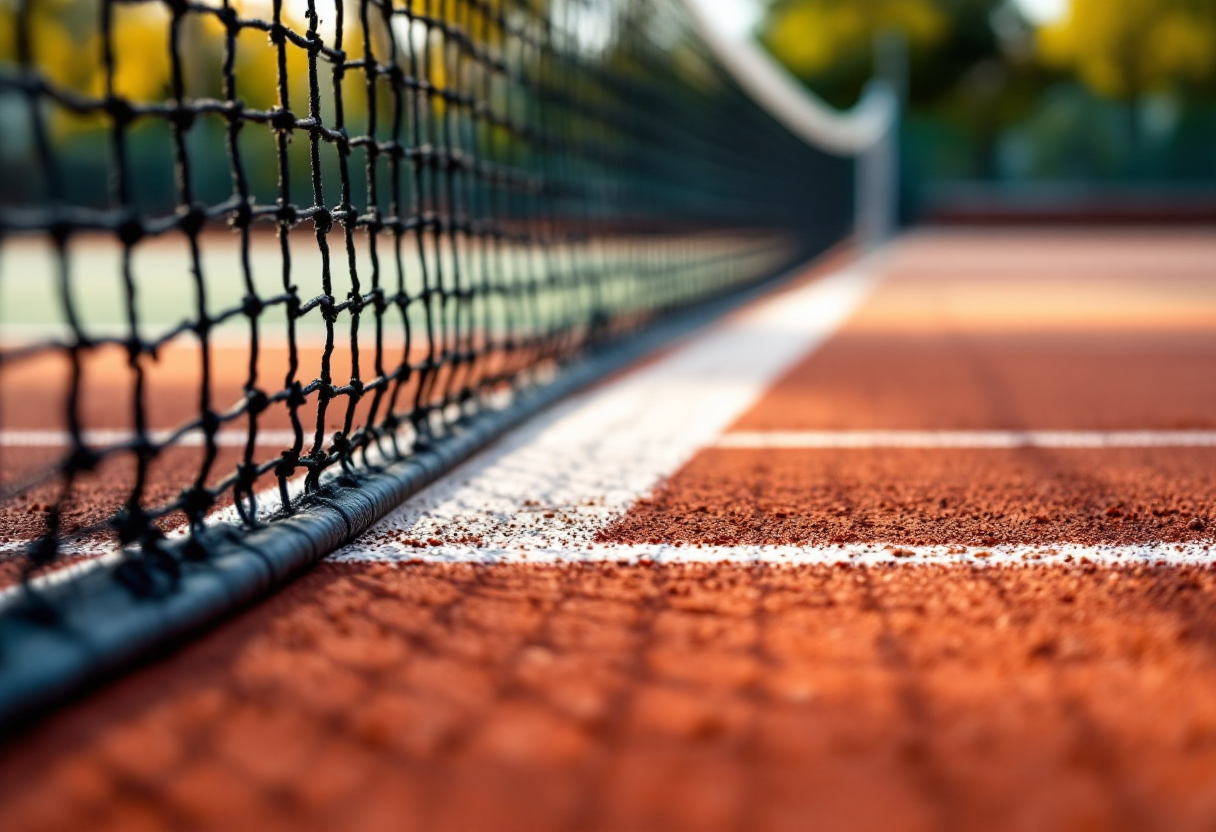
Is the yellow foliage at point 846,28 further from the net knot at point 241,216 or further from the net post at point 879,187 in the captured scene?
the net knot at point 241,216

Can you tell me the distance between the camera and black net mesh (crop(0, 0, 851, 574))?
1.60 metres

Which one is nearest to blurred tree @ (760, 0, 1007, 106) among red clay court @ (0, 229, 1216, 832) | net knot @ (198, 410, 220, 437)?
red clay court @ (0, 229, 1216, 832)

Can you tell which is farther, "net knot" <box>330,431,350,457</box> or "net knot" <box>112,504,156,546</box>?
"net knot" <box>330,431,350,457</box>

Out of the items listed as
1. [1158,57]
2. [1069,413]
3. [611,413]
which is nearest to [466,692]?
[611,413]

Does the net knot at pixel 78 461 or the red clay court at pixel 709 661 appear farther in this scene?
the net knot at pixel 78 461

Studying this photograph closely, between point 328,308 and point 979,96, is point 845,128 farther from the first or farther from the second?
point 979,96

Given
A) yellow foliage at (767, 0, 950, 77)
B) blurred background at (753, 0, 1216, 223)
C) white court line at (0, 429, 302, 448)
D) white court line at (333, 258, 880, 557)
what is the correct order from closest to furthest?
white court line at (333, 258, 880, 557) → white court line at (0, 429, 302, 448) → blurred background at (753, 0, 1216, 223) → yellow foliage at (767, 0, 950, 77)

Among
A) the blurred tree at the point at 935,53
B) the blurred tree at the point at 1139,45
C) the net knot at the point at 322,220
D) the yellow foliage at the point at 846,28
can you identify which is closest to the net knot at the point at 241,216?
the net knot at the point at 322,220

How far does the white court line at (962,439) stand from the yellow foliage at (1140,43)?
28766mm

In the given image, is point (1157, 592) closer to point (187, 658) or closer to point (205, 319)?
point (187, 658)

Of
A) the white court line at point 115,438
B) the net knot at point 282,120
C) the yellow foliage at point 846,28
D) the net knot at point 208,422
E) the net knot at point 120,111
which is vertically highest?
the yellow foliage at point 846,28

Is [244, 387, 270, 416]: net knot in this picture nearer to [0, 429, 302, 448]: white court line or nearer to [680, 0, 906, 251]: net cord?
[0, 429, 302, 448]: white court line

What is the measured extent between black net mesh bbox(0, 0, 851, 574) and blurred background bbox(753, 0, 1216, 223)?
1783cm

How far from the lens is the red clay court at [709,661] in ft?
3.59
